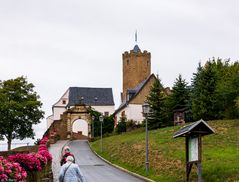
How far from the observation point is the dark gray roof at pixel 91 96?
10156cm

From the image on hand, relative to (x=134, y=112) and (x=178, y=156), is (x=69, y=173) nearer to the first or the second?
(x=178, y=156)

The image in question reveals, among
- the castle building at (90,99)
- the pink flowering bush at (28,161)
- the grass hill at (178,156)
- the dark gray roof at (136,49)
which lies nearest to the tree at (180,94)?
the grass hill at (178,156)

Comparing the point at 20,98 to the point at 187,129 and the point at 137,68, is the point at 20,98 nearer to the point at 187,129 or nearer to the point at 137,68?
the point at 137,68

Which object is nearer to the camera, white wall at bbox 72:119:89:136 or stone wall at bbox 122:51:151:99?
white wall at bbox 72:119:89:136

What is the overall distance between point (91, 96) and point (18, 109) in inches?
1339

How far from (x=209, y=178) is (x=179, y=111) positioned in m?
33.0

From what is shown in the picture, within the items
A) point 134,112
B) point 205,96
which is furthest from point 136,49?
point 205,96

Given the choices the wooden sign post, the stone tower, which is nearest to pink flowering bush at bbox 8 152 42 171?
the wooden sign post

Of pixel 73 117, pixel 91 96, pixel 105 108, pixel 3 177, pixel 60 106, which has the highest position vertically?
pixel 91 96

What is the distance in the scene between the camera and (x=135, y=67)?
4104 inches

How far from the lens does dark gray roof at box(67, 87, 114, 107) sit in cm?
10156

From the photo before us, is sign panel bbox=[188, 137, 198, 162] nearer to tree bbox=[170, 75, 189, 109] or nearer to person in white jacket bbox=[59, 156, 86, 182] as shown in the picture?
person in white jacket bbox=[59, 156, 86, 182]

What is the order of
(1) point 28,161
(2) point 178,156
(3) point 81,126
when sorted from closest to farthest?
(1) point 28,161
(2) point 178,156
(3) point 81,126

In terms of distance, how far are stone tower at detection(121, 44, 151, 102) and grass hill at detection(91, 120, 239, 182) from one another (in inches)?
2302
